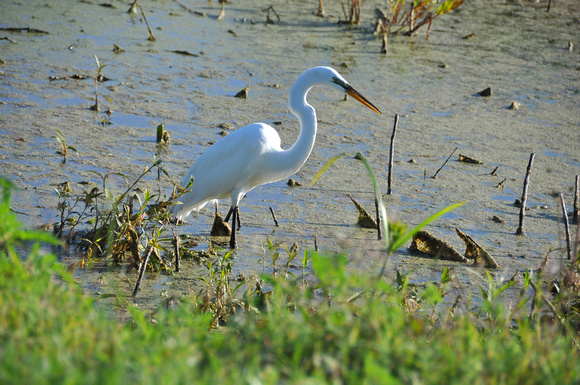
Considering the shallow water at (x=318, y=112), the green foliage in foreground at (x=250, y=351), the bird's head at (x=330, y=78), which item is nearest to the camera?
the green foliage in foreground at (x=250, y=351)

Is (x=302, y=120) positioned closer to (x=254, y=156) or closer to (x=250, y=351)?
(x=254, y=156)

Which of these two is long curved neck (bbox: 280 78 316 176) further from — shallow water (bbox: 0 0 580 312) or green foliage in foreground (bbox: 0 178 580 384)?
green foliage in foreground (bbox: 0 178 580 384)

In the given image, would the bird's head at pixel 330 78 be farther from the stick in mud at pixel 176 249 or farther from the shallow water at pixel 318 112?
the stick in mud at pixel 176 249

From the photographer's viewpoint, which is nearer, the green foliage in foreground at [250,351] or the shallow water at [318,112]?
the green foliage in foreground at [250,351]

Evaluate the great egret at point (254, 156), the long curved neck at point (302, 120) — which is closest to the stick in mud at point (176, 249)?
the great egret at point (254, 156)

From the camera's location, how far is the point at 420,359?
1.37 meters

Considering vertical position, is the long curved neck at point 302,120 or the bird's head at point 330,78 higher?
the bird's head at point 330,78

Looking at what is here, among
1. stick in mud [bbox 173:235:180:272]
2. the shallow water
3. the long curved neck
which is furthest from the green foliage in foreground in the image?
the long curved neck

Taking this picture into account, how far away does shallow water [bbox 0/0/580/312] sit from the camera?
370 centimetres

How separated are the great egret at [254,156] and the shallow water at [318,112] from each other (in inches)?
9.1

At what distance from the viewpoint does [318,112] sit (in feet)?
17.9

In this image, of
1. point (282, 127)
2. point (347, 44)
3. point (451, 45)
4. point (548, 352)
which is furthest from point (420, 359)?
point (451, 45)

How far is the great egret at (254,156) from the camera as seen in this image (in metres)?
3.58

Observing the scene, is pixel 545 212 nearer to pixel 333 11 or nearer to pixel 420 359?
pixel 420 359
